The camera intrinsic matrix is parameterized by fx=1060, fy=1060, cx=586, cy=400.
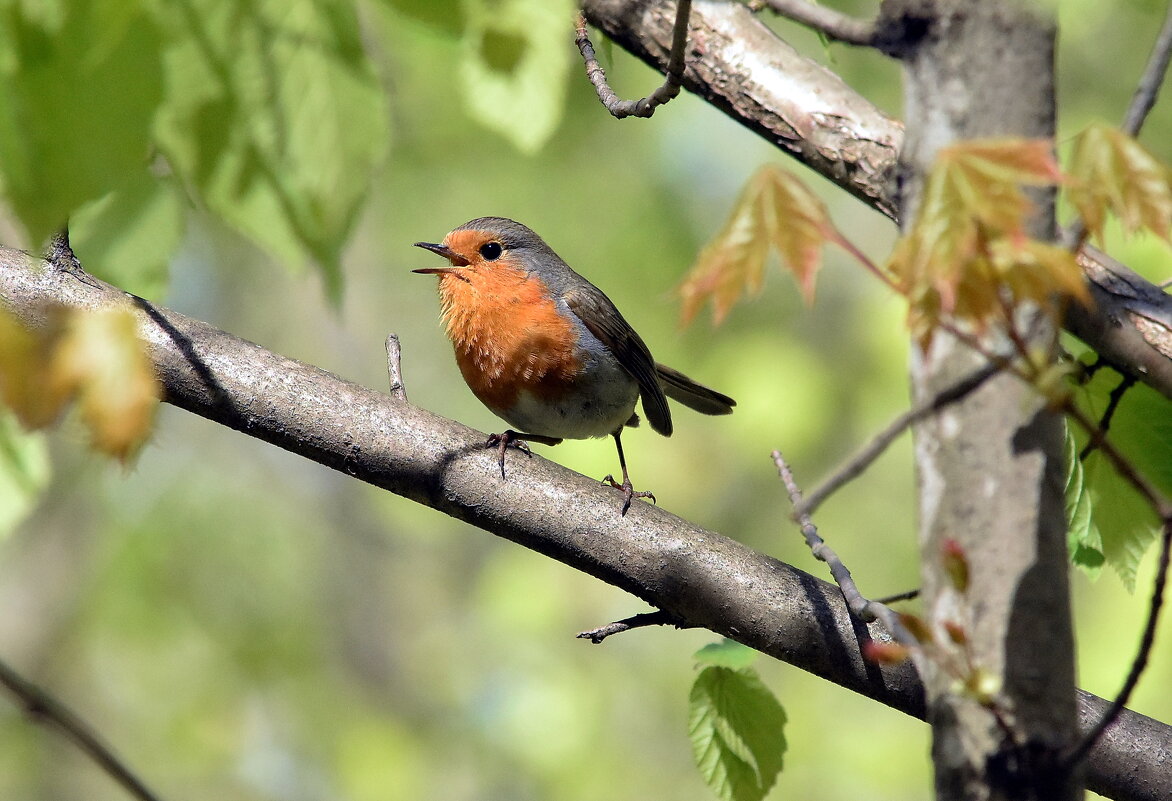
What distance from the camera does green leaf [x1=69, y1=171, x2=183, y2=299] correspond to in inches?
81.7

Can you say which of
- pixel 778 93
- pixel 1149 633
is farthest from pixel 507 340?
pixel 1149 633

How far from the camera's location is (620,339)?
429 centimetres

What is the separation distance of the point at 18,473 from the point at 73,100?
175 cm

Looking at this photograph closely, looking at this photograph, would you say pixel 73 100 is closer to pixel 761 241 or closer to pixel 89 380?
pixel 89 380

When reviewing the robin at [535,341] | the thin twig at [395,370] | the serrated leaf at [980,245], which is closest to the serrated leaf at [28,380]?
the serrated leaf at [980,245]

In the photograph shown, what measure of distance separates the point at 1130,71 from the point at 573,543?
7044 millimetres

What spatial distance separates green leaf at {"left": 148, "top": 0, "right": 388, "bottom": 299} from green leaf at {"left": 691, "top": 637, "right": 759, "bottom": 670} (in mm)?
1164

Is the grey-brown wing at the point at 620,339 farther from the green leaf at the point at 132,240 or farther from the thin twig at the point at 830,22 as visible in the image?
the thin twig at the point at 830,22

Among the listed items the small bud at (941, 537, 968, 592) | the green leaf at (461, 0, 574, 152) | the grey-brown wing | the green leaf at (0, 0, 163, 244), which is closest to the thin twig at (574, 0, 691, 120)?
the green leaf at (461, 0, 574, 152)

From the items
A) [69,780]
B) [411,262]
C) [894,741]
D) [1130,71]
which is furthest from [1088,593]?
[69,780]

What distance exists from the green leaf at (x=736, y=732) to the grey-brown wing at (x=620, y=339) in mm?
2107

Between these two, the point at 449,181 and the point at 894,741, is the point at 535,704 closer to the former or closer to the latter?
the point at 894,741

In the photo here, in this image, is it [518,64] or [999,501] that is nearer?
[999,501]

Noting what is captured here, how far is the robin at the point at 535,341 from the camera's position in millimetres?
4004
